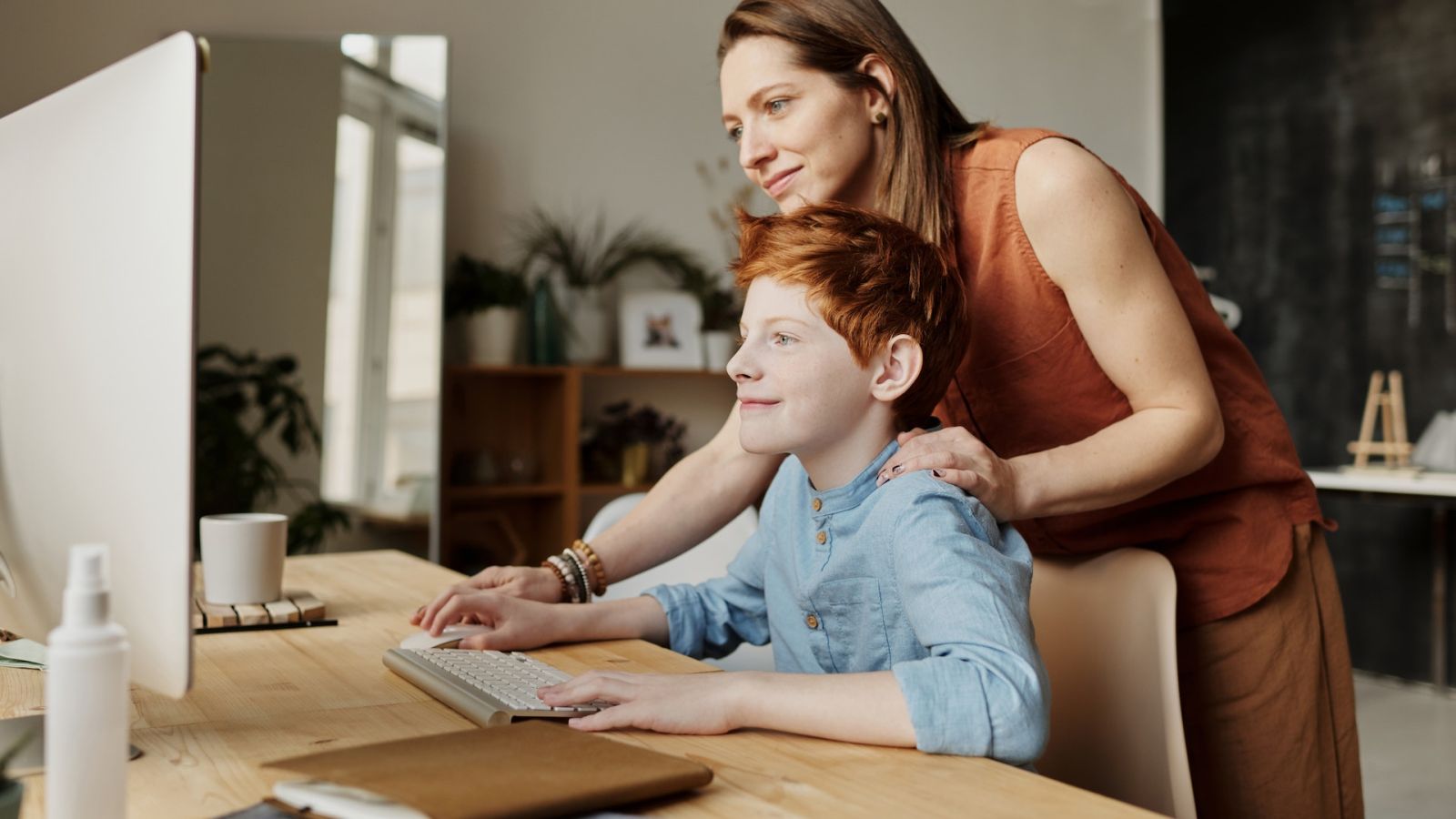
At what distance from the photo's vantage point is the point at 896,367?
1138 mm

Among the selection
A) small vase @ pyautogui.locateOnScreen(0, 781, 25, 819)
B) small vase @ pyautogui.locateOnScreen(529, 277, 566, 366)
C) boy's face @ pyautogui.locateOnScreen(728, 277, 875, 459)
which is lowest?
small vase @ pyautogui.locateOnScreen(0, 781, 25, 819)

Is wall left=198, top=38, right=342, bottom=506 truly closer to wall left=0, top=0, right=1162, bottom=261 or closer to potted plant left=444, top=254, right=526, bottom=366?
wall left=0, top=0, right=1162, bottom=261

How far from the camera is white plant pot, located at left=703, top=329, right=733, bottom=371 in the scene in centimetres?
448

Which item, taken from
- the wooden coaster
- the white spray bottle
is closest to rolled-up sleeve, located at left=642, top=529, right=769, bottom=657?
the wooden coaster

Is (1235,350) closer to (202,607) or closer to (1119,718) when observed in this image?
(1119,718)

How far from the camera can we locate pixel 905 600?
960 millimetres

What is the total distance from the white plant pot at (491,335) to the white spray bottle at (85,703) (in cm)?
357

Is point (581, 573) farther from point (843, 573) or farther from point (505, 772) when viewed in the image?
point (505, 772)

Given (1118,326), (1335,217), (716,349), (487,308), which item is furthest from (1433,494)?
(487,308)

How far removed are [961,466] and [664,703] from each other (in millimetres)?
326

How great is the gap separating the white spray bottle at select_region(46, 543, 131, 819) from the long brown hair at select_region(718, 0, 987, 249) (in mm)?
895

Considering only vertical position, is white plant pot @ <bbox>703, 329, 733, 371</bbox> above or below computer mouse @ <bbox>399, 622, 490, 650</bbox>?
above

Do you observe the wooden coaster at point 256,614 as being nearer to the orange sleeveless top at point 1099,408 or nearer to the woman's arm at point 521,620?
the woman's arm at point 521,620

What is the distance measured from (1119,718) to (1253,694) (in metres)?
0.19
